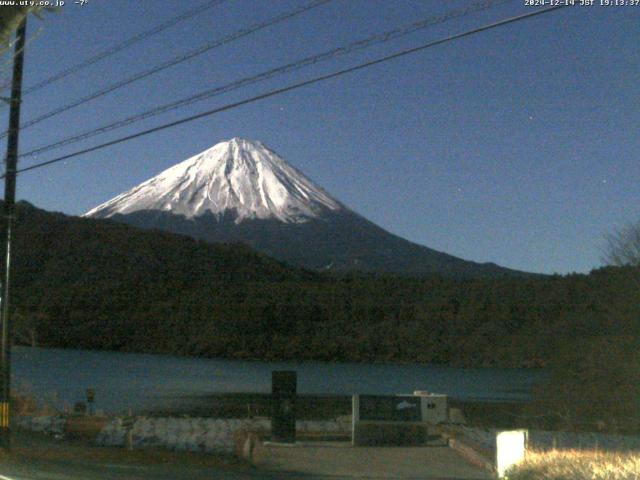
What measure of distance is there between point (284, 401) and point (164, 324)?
2066 inches

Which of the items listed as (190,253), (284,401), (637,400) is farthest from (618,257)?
(190,253)

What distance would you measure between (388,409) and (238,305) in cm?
5166

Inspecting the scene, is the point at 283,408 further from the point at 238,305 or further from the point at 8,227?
the point at 238,305

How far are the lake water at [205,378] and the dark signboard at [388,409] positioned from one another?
68.1ft

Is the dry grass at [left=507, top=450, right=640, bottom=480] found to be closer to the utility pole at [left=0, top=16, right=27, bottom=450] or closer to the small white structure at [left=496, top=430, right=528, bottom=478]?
the small white structure at [left=496, top=430, right=528, bottom=478]

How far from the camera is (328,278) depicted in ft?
291

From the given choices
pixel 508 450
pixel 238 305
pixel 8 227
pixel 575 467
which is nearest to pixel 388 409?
pixel 508 450


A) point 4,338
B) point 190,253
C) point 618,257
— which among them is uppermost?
point 190,253

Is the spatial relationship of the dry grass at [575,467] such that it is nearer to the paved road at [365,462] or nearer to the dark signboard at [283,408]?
the paved road at [365,462]

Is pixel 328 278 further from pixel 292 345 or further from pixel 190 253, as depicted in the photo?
pixel 292 345

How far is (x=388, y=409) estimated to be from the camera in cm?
2023

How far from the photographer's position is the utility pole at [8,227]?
16.8 metres

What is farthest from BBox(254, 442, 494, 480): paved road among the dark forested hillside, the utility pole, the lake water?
the dark forested hillside

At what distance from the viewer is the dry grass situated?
10.4 metres
